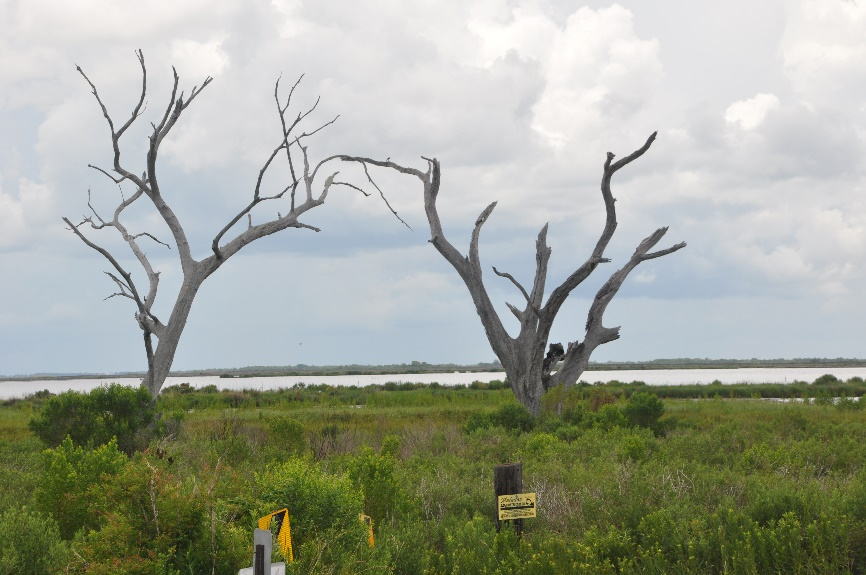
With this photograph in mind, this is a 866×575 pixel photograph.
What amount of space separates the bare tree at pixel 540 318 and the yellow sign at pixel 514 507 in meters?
13.2

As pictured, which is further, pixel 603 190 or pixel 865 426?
pixel 603 190

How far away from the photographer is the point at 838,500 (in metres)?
7.95

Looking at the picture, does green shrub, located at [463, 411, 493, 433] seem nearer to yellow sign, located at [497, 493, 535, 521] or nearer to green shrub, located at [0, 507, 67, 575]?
yellow sign, located at [497, 493, 535, 521]

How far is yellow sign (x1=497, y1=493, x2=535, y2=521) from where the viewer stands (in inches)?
315

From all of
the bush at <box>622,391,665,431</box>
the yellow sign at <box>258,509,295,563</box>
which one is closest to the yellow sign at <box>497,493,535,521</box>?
the yellow sign at <box>258,509,295,563</box>

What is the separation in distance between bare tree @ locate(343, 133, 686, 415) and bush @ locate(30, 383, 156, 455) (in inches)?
391

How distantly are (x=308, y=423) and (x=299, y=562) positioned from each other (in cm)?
1738

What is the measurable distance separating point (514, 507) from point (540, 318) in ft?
44.2

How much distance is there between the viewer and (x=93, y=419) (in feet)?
46.4

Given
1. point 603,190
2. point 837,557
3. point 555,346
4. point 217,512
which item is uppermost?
point 603,190

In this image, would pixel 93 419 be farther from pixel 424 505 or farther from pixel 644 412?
pixel 644 412

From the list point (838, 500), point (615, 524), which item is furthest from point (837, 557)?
point (615, 524)

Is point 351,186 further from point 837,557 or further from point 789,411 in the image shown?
point 837,557

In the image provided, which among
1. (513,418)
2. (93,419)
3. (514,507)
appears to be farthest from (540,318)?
(514,507)
